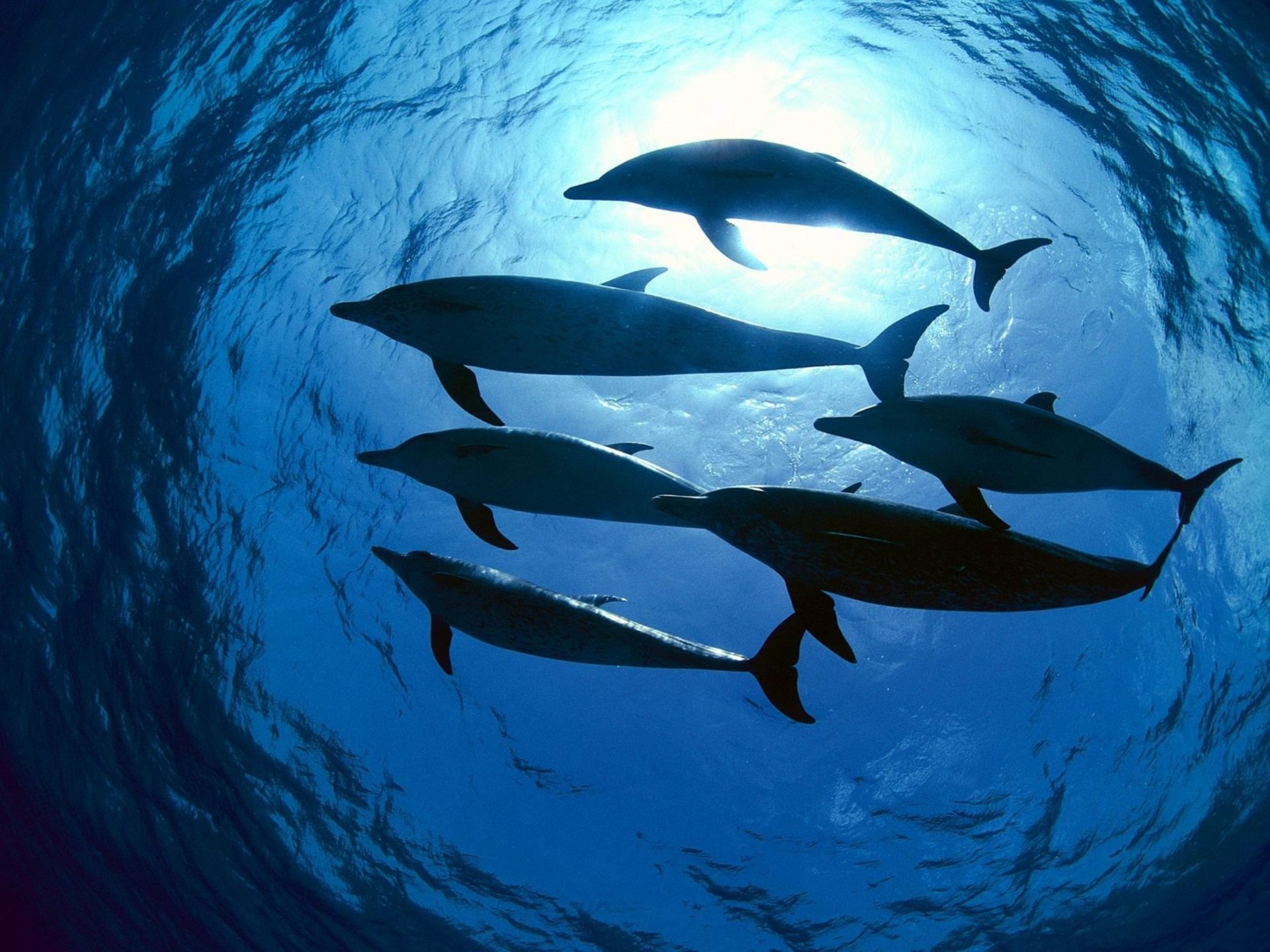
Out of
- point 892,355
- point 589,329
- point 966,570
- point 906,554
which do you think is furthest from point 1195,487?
point 589,329

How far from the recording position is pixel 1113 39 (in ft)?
31.2

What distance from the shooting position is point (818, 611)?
2.78 meters

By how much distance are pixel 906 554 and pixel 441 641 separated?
3382 mm

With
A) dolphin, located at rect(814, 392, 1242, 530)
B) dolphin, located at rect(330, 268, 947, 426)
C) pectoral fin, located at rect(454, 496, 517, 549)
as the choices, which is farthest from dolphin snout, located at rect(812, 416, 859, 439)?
pectoral fin, located at rect(454, 496, 517, 549)

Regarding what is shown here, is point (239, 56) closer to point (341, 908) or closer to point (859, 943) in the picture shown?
point (341, 908)

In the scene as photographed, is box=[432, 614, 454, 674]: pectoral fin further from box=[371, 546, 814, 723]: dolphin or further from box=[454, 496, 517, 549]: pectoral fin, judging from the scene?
box=[454, 496, 517, 549]: pectoral fin

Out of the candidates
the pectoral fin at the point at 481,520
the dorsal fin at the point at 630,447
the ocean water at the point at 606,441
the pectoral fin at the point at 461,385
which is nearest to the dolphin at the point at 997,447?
the dorsal fin at the point at 630,447

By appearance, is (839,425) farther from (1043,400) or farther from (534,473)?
(534,473)

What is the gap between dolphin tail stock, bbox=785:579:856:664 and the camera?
276 cm

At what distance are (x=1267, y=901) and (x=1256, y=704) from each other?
30.2 feet

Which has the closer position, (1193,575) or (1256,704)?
(1193,575)

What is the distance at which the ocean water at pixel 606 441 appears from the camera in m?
9.84

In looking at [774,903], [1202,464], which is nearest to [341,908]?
[774,903]

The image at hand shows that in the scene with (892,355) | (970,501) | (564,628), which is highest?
(892,355)
